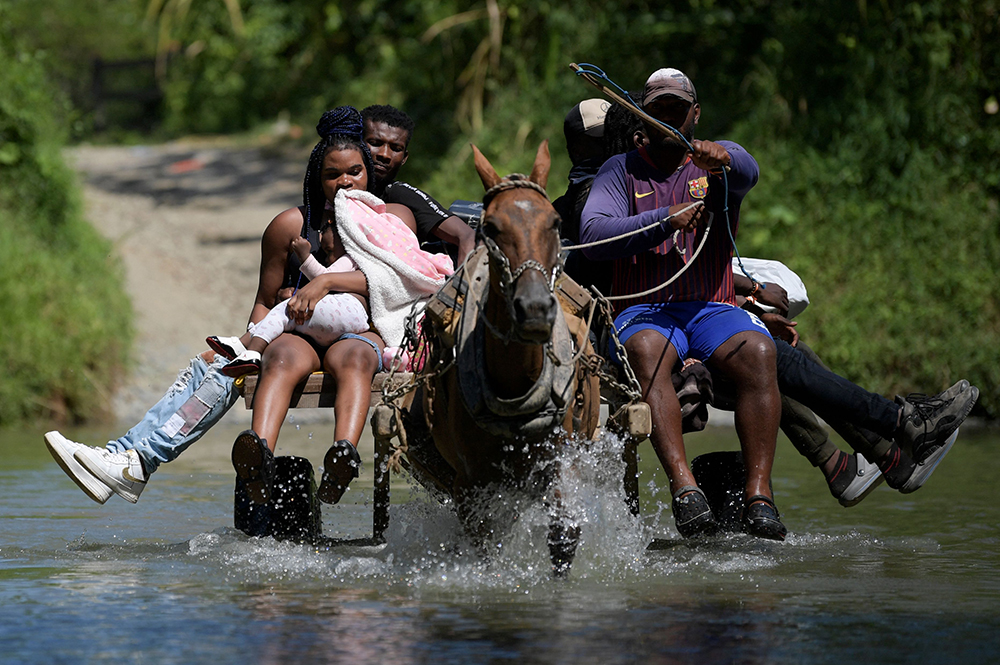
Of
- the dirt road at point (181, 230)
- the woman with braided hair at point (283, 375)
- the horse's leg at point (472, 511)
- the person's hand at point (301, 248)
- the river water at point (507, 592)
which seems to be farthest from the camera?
the dirt road at point (181, 230)

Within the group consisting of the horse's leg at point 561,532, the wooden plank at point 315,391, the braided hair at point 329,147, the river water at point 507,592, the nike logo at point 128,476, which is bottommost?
the river water at point 507,592

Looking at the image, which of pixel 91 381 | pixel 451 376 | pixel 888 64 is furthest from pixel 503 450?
pixel 888 64

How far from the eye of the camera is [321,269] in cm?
684

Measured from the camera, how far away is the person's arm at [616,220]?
624 centimetres

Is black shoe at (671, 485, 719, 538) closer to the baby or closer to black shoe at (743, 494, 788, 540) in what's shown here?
black shoe at (743, 494, 788, 540)

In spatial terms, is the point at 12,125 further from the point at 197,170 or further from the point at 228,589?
the point at 228,589

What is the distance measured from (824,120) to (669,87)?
8559mm

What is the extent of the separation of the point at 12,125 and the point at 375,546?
987 centimetres

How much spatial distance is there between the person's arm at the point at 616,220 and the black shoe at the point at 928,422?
152 centimetres

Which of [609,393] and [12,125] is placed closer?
[609,393]

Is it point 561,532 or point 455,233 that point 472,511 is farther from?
point 455,233

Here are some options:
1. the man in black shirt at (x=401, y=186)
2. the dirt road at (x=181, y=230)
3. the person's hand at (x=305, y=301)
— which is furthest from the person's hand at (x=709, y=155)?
the dirt road at (x=181, y=230)

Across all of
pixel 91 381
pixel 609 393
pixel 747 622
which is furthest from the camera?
pixel 91 381

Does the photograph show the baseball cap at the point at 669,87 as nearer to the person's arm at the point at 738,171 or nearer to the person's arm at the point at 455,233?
the person's arm at the point at 738,171
